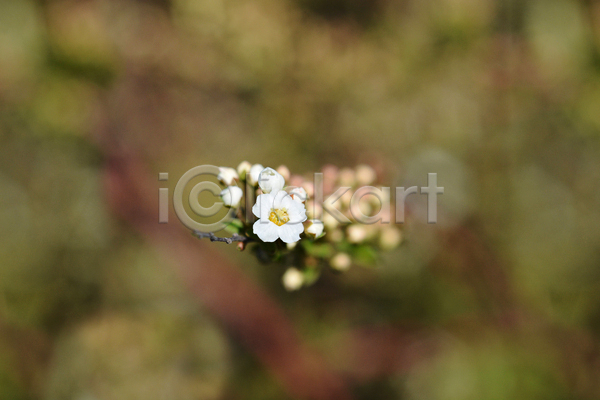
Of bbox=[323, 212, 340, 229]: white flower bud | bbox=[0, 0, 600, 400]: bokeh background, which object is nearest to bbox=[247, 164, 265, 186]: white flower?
bbox=[323, 212, 340, 229]: white flower bud

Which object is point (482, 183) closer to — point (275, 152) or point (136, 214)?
point (275, 152)

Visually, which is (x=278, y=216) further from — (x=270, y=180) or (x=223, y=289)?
(x=223, y=289)

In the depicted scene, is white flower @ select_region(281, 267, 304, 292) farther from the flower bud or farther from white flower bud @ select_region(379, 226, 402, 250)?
white flower bud @ select_region(379, 226, 402, 250)

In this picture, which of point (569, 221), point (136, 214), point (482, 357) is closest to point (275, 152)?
Result: point (136, 214)

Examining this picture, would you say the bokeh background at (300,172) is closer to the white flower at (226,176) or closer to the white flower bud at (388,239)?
the white flower bud at (388,239)

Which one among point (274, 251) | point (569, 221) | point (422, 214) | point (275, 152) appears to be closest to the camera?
point (274, 251)

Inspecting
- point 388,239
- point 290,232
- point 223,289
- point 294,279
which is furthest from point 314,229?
point 223,289

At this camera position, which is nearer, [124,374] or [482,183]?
[124,374]

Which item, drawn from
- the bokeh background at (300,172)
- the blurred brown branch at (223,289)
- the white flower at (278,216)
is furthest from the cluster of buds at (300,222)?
the blurred brown branch at (223,289)

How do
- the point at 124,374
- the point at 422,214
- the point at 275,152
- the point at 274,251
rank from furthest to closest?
the point at 275,152 → the point at 422,214 → the point at 124,374 → the point at 274,251
